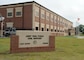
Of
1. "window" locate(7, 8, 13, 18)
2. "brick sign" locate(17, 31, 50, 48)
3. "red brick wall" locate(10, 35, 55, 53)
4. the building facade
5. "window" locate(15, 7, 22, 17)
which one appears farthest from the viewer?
"window" locate(7, 8, 13, 18)

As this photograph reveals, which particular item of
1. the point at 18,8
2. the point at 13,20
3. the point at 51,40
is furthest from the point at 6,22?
the point at 51,40

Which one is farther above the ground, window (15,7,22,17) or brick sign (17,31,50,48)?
window (15,7,22,17)

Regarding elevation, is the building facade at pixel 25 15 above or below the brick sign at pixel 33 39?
above

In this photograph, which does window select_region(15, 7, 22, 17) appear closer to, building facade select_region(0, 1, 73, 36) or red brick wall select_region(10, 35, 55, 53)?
building facade select_region(0, 1, 73, 36)

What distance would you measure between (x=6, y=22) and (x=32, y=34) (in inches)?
1457

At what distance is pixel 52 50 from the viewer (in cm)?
1209

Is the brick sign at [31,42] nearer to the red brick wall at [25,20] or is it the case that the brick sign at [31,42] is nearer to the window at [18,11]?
the red brick wall at [25,20]

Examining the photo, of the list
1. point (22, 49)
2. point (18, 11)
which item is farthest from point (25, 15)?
point (22, 49)

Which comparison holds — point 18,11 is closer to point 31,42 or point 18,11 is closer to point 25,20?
point 25,20

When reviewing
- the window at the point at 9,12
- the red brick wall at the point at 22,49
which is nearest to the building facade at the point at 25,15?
the window at the point at 9,12

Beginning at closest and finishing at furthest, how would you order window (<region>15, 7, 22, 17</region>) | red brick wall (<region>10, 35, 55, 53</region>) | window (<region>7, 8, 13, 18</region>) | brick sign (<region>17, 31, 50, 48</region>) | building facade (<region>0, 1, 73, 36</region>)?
→ red brick wall (<region>10, 35, 55, 53</region>) < brick sign (<region>17, 31, 50, 48</region>) < building facade (<region>0, 1, 73, 36</region>) < window (<region>15, 7, 22, 17</region>) < window (<region>7, 8, 13, 18</region>)

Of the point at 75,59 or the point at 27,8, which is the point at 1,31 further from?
the point at 75,59

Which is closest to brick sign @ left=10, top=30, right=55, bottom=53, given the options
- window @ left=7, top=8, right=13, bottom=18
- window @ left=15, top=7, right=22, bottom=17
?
window @ left=15, top=7, right=22, bottom=17

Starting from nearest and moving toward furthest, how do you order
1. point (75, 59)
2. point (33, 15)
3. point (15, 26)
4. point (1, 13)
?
point (75, 59) < point (33, 15) < point (15, 26) < point (1, 13)
